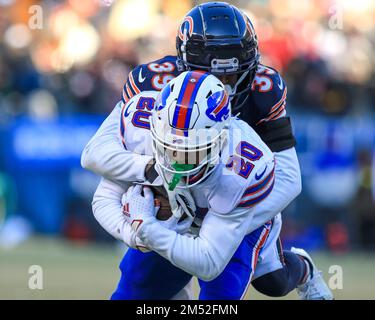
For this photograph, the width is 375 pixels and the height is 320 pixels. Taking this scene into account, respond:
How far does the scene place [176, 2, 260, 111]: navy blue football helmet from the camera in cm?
538

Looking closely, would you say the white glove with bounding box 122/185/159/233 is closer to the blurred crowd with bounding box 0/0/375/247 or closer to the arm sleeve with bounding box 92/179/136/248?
the arm sleeve with bounding box 92/179/136/248

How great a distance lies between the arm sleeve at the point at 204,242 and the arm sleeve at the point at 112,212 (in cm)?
16

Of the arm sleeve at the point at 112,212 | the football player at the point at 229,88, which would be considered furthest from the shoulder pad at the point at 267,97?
the arm sleeve at the point at 112,212

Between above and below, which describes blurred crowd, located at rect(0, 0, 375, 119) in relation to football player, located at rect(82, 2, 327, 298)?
below

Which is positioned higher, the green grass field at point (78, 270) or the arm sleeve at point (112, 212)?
the arm sleeve at point (112, 212)

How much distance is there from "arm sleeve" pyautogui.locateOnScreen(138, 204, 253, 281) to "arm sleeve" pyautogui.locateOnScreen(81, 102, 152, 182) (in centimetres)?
31

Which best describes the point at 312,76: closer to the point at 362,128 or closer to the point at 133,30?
the point at 362,128

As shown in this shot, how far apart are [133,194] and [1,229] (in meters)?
5.92

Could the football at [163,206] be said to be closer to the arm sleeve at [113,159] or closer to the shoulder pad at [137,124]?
the arm sleeve at [113,159]

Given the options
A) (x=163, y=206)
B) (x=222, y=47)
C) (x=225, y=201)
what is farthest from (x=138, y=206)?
(x=222, y=47)

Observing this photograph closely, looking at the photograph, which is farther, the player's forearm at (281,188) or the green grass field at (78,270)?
the green grass field at (78,270)

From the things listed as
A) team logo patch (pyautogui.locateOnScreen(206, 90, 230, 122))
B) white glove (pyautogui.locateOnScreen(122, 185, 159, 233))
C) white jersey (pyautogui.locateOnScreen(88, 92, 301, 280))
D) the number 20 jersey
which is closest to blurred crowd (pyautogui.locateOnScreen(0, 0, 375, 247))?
white jersey (pyautogui.locateOnScreen(88, 92, 301, 280))

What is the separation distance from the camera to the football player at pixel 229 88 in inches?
205

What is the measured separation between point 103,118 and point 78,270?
7.02ft
